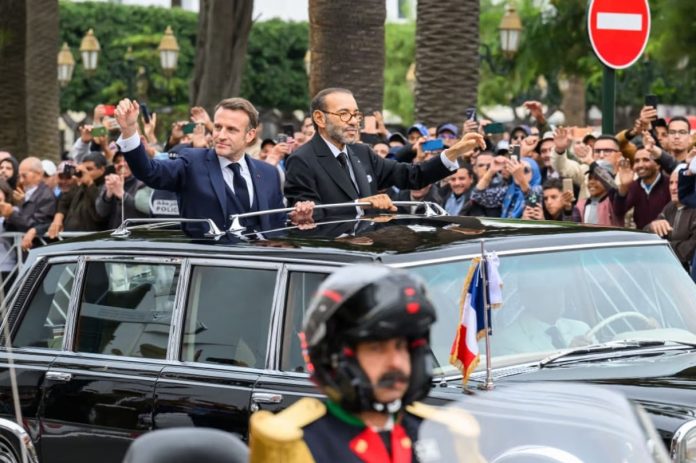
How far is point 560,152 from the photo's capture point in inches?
532

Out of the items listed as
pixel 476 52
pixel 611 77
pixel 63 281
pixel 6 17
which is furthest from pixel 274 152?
pixel 6 17

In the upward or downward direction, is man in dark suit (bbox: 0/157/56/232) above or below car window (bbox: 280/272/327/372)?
below

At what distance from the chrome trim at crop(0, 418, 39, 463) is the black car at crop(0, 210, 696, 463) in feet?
0.17

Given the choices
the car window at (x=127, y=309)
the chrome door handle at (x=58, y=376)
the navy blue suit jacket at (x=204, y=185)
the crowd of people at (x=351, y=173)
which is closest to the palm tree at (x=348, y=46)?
the crowd of people at (x=351, y=173)

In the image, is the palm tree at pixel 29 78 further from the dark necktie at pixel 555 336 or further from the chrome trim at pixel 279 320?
the dark necktie at pixel 555 336

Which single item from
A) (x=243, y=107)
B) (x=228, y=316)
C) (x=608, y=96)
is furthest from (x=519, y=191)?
(x=228, y=316)

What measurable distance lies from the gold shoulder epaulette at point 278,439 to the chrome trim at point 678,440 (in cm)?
269

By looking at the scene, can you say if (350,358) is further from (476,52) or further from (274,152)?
(476,52)

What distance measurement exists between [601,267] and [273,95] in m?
48.0

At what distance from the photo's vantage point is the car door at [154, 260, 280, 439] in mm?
6512

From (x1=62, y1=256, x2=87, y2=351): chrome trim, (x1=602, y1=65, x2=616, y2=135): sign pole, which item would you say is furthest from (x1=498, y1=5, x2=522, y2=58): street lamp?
(x1=62, y1=256, x2=87, y2=351): chrome trim

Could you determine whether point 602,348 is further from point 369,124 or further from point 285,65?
point 285,65

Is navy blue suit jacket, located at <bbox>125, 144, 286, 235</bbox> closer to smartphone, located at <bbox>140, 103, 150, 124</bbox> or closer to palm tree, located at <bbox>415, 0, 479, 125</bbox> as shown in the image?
smartphone, located at <bbox>140, 103, 150, 124</bbox>

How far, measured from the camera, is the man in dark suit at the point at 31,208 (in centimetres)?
1622
